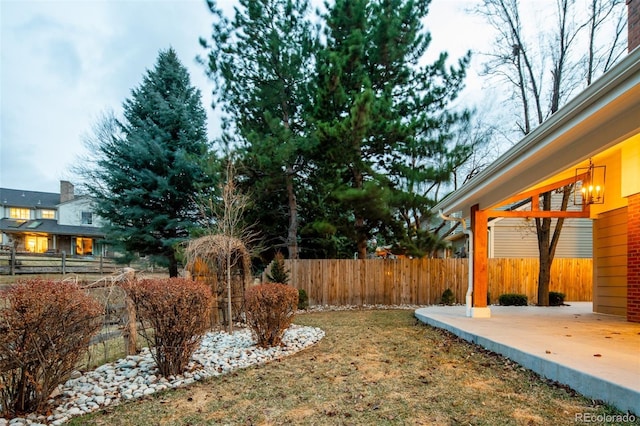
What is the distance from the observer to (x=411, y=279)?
11430 millimetres

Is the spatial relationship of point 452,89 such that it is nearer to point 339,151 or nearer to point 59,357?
point 339,151

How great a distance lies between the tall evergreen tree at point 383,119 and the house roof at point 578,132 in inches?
167

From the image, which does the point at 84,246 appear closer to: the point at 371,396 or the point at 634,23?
the point at 371,396

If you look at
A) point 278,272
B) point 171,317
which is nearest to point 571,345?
point 171,317

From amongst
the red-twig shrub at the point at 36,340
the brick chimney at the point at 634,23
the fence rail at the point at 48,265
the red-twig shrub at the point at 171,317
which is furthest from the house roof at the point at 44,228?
the brick chimney at the point at 634,23

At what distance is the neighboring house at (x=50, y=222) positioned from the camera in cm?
2362

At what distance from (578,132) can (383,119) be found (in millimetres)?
6138

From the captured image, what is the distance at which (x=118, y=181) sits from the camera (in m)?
14.0

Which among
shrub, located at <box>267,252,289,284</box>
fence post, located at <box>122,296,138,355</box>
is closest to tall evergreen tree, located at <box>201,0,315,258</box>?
shrub, located at <box>267,252,289,284</box>

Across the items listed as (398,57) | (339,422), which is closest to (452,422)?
(339,422)

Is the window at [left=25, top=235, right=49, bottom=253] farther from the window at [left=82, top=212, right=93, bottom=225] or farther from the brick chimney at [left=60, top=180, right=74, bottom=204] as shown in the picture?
the brick chimney at [left=60, top=180, right=74, bottom=204]

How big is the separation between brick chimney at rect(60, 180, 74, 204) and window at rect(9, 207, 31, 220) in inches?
98.7

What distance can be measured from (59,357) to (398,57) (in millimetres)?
10495

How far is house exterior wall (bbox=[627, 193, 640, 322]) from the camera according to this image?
614 cm
